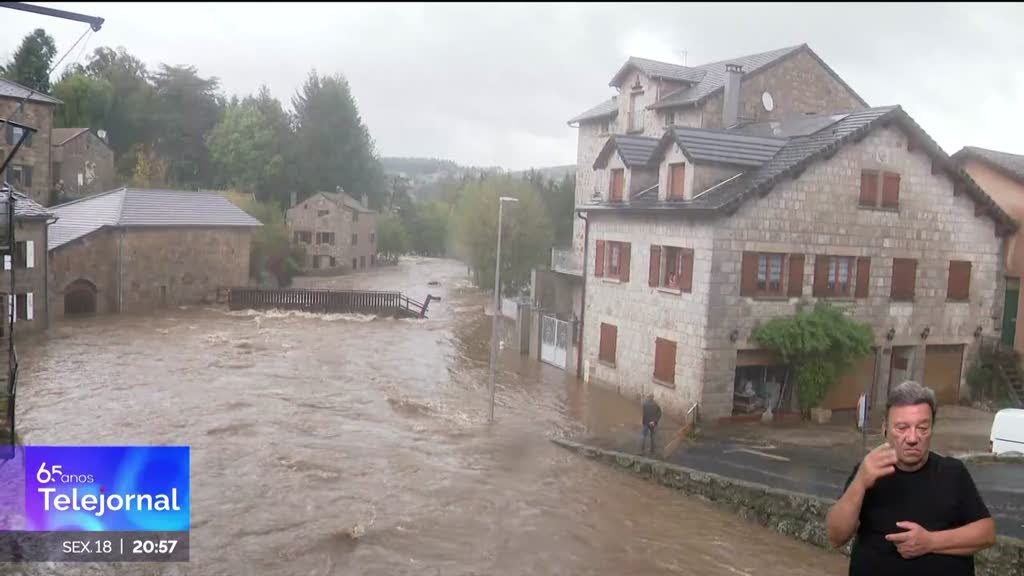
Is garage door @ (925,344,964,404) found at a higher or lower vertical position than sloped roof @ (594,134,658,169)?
lower

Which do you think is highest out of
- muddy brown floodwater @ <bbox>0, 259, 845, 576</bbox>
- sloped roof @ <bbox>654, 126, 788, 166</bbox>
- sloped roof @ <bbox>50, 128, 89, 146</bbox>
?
sloped roof @ <bbox>50, 128, 89, 146</bbox>

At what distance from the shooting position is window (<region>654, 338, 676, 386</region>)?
21.4 m

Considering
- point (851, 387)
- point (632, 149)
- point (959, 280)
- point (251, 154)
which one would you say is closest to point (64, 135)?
point (251, 154)

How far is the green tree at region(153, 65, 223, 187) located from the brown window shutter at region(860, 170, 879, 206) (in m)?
57.6

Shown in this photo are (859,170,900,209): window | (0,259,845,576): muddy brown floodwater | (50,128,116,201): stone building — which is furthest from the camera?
(50,128,116,201): stone building

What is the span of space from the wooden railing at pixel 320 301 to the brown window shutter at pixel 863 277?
76.8 ft

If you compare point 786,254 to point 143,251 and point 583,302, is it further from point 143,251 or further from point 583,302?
point 143,251

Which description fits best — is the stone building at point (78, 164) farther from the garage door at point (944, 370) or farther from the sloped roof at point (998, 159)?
the garage door at point (944, 370)

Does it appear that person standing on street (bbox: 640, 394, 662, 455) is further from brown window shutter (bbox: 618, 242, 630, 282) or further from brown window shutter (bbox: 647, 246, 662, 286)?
brown window shutter (bbox: 618, 242, 630, 282)

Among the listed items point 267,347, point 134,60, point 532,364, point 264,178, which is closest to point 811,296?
point 532,364

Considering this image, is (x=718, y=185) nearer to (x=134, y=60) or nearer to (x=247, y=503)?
(x=247, y=503)

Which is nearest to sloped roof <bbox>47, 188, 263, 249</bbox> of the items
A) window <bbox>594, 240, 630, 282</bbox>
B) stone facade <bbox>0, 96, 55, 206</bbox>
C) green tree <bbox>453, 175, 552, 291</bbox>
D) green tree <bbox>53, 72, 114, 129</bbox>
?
stone facade <bbox>0, 96, 55, 206</bbox>

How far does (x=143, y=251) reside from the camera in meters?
39.2

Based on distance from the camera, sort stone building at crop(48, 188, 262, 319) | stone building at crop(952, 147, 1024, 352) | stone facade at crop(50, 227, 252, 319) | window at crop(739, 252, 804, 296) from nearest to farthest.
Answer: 1. window at crop(739, 252, 804, 296)
2. stone building at crop(952, 147, 1024, 352)
3. stone facade at crop(50, 227, 252, 319)
4. stone building at crop(48, 188, 262, 319)
